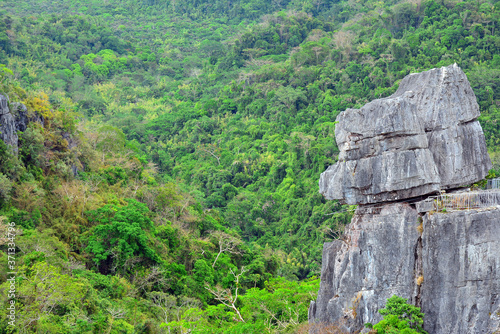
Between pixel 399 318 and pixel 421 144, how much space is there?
4524 mm

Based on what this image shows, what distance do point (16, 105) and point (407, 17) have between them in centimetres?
3783

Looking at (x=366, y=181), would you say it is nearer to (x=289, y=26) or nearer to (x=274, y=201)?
(x=274, y=201)

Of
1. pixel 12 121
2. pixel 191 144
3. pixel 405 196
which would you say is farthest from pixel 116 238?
pixel 191 144

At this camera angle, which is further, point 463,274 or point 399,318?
point 399,318

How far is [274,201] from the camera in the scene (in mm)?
41125

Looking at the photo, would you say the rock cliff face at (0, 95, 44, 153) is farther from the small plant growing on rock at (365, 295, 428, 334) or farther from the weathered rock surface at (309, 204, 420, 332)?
the small plant growing on rock at (365, 295, 428, 334)

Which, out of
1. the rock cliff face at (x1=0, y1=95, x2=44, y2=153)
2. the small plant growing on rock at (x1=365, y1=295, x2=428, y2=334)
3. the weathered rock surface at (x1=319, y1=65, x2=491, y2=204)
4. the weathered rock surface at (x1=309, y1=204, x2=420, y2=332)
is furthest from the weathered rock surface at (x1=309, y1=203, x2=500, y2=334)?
the rock cliff face at (x1=0, y1=95, x2=44, y2=153)

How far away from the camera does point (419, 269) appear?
15219mm

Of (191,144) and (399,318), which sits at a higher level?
(399,318)

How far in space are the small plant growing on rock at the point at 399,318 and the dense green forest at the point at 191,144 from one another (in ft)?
18.3

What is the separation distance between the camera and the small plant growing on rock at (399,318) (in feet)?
46.9

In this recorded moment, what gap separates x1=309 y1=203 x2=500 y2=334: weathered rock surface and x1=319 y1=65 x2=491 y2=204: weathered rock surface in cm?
76

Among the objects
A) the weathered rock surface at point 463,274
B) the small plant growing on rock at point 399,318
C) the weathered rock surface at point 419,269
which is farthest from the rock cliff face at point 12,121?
the weathered rock surface at point 463,274

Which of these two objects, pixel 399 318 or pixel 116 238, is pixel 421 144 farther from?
pixel 116 238
